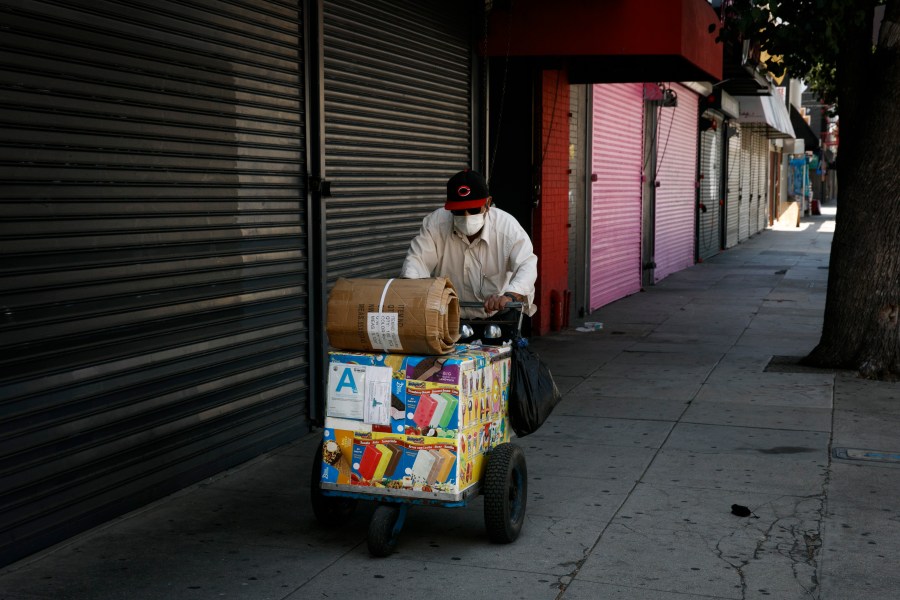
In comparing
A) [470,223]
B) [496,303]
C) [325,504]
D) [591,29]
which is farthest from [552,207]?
[325,504]

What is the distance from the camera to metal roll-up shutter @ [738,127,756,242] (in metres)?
34.7

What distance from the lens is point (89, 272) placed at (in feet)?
18.1

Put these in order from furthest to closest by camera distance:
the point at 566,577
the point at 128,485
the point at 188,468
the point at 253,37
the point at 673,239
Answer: the point at 673,239, the point at 253,37, the point at 188,468, the point at 128,485, the point at 566,577

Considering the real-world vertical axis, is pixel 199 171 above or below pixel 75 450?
above

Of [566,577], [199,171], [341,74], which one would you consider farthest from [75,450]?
[341,74]

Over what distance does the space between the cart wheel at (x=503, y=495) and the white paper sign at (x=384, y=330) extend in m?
0.76

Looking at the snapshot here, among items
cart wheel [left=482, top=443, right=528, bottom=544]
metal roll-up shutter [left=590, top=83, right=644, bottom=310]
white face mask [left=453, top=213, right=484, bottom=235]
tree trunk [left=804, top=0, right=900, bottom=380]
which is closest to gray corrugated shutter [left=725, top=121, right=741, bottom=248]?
metal roll-up shutter [left=590, top=83, right=644, bottom=310]

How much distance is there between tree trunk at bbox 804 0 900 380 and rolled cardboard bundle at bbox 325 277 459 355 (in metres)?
6.20

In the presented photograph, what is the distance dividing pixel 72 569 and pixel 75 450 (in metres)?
0.66

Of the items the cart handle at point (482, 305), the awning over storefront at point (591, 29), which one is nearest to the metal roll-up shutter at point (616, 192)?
the awning over storefront at point (591, 29)

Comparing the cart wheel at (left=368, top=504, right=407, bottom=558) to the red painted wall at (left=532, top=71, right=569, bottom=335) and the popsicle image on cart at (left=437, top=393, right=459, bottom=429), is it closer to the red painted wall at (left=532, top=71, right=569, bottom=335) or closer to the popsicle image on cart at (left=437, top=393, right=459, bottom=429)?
the popsicle image on cart at (left=437, top=393, right=459, bottom=429)

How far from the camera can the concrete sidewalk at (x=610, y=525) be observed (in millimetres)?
4863

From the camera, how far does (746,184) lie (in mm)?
36188

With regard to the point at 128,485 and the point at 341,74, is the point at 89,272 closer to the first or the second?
the point at 128,485
